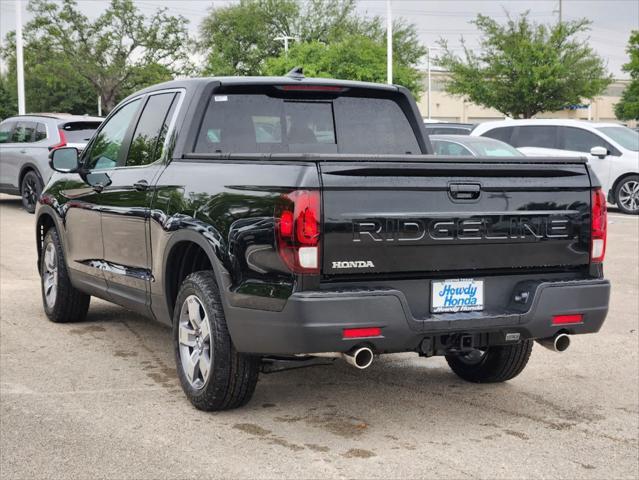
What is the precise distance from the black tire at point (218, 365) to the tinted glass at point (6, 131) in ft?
47.5

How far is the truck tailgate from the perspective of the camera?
4.99 metres

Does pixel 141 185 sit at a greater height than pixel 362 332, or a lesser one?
greater

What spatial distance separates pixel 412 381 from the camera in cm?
661

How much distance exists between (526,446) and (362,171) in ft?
5.25

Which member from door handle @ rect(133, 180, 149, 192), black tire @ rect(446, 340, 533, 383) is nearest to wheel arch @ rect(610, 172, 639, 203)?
black tire @ rect(446, 340, 533, 383)

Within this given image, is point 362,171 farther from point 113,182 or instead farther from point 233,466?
point 113,182

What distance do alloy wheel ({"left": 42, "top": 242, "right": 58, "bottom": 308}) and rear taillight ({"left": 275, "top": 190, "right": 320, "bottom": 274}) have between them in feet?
12.3

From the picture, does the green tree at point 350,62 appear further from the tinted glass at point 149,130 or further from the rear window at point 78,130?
the tinted glass at point 149,130

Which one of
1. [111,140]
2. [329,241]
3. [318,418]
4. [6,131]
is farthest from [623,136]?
[329,241]

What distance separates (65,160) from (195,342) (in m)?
2.42

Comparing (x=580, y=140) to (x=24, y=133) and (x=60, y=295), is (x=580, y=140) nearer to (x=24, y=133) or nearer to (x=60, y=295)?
(x=24, y=133)

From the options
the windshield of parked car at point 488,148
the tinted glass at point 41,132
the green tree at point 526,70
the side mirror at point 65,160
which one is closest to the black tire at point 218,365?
the side mirror at point 65,160

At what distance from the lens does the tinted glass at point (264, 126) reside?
6480 millimetres

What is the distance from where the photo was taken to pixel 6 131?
19.4m
